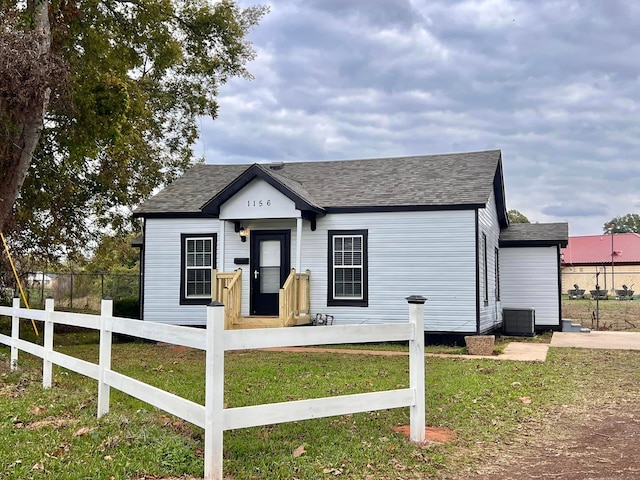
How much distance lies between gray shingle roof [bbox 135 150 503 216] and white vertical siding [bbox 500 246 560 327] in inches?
80.3

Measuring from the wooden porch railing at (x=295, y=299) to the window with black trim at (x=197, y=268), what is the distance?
2.62m

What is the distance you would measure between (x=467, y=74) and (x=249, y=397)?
43.5ft

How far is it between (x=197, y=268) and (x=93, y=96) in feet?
17.4

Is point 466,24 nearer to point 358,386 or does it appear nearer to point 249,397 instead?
point 358,386

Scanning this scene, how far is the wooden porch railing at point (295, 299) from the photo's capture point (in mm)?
13102

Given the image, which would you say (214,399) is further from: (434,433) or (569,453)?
(569,453)

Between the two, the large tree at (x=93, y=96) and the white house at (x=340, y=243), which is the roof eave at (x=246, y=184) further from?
the large tree at (x=93, y=96)

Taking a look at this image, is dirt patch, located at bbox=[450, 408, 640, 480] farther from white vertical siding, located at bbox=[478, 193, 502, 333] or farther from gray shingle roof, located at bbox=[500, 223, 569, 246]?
gray shingle roof, located at bbox=[500, 223, 569, 246]

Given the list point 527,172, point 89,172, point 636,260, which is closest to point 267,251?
point 89,172

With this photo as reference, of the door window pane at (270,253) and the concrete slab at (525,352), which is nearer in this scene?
the concrete slab at (525,352)

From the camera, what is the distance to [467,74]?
17.2 meters

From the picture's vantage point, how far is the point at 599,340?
14.2m

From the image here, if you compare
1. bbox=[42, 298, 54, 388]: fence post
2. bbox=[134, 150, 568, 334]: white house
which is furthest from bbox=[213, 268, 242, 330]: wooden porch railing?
bbox=[42, 298, 54, 388]: fence post

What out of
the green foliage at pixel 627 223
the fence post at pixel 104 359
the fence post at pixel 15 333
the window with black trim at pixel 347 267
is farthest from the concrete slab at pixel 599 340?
the green foliage at pixel 627 223
